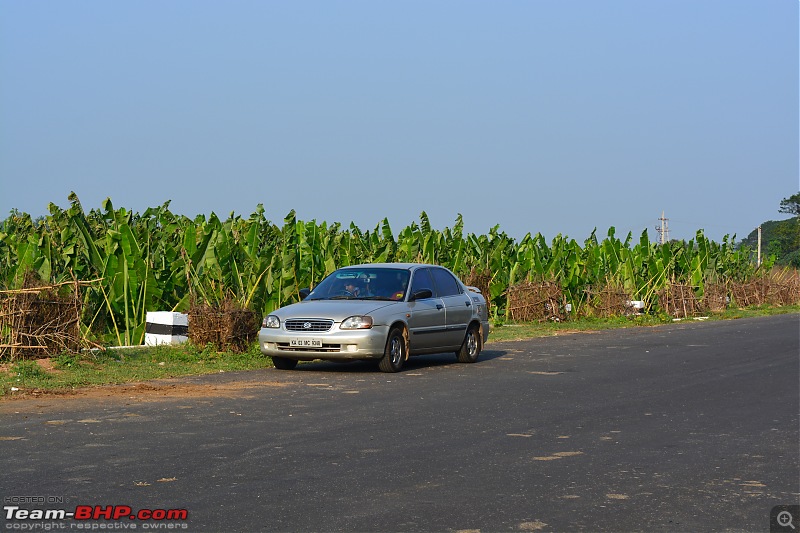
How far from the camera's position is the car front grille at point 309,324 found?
17.0 metres

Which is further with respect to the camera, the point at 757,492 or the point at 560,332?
the point at 560,332

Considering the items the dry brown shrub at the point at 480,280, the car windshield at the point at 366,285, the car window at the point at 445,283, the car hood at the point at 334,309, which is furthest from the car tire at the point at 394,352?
the dry brown shrub at the point at 480,280

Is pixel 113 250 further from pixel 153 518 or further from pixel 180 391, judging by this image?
pixel 153 518

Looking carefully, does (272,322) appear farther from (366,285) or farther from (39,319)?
(39,319)

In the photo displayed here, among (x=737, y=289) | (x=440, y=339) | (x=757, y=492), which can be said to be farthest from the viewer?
(x=737, y=289)

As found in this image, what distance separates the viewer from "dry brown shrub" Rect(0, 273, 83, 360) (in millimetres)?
16641

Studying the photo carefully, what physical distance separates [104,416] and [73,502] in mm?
4483

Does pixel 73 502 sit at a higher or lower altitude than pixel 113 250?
lower

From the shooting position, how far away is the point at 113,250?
22.7 m

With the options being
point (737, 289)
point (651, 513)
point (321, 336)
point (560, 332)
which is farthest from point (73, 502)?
point (737, 289)

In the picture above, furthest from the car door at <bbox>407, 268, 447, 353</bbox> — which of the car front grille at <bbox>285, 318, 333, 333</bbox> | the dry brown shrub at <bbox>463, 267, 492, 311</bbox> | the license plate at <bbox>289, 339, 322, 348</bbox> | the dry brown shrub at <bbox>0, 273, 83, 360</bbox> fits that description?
the dry brown shrub at <bbox>463, 267, 492, 311</bbox>

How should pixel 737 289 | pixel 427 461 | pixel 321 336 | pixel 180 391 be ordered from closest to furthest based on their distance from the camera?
pixel 427 461
pixel 180 391
pixel 321 336
pixel 737 289

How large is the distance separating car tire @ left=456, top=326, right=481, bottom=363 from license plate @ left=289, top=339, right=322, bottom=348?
130 inches

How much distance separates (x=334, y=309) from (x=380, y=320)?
77cm
